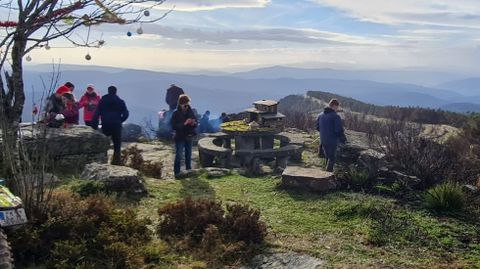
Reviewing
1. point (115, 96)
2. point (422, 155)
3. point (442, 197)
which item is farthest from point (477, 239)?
point (115, 96)

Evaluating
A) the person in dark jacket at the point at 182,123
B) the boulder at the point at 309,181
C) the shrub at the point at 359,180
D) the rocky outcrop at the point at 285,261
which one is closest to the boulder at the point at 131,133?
the person in dark jacket at the point at 182,123

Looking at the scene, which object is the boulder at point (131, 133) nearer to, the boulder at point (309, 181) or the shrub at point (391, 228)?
the boulder at point (309, 181)

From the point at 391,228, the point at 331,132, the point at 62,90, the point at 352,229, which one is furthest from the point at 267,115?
the point at 391,228

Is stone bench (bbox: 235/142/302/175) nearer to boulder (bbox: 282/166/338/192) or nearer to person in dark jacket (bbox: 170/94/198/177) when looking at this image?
person in dark jacket (bbox: 170/94/198/177)

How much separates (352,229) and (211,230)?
2.16 metres

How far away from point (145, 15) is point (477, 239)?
18.9ft

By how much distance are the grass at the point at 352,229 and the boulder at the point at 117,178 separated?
0.34m

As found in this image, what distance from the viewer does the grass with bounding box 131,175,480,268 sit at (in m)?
5.69

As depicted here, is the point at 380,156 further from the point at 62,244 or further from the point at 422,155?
the point at 62,244

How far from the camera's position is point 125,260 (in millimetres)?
5215

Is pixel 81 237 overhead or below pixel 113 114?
below

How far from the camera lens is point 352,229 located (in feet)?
22.1

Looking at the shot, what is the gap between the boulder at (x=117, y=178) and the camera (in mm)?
8141

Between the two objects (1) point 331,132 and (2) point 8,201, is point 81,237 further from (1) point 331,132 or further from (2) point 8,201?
(1) point 331,132
